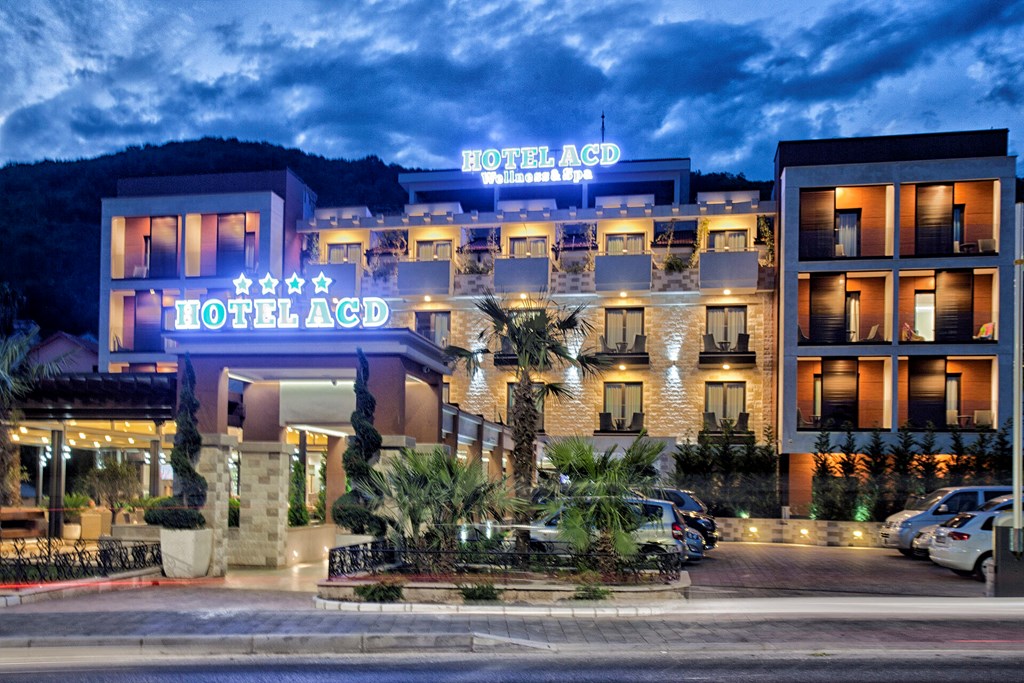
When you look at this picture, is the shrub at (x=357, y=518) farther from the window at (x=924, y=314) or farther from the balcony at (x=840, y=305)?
the window at (x=924, y=314)

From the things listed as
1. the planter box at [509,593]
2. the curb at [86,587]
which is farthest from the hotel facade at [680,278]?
the planter box at [509,593]

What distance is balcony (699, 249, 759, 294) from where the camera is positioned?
148ft

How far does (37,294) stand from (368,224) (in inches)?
1535

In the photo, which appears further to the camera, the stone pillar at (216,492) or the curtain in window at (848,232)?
the curtain in window at (848,232)

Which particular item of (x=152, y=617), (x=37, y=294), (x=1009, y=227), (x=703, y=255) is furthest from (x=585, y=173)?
(x=37, y=294)

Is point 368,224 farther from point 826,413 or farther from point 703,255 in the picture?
point 826,413

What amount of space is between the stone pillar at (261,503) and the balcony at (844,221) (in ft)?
89.8

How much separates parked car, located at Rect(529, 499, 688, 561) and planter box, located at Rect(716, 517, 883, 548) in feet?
28.8

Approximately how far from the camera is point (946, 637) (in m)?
14.4

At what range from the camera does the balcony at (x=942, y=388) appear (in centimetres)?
4269

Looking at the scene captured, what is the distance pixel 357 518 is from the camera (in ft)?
69.8

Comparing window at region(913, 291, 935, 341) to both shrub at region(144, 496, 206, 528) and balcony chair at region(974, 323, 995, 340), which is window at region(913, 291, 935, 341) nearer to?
balcony chair at region(974, 323, 995, 340)

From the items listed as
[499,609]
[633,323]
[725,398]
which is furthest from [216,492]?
[725,398]

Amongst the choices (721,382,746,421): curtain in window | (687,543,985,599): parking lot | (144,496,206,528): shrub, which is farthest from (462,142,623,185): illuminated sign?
(144,496,206,528): shrub
